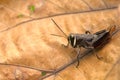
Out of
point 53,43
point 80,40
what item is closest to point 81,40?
point 80,40

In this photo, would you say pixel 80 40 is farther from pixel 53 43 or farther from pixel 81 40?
pixel 53 43

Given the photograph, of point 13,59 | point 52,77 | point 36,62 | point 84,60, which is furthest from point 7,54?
point 84,60

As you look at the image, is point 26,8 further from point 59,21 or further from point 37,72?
point 37,72

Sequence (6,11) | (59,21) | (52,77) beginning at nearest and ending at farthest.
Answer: (52,77), (59,21), (6,11)
